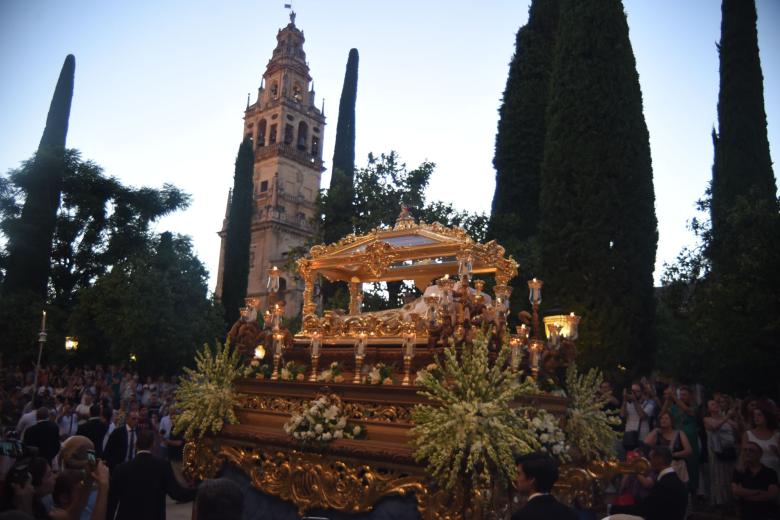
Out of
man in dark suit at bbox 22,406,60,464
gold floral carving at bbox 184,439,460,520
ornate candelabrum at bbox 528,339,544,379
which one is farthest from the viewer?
man in dark suit at bbox 22,406,60,464

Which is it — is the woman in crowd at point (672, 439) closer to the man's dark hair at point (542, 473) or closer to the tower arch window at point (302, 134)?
the man's dark hair at point (542, 473)

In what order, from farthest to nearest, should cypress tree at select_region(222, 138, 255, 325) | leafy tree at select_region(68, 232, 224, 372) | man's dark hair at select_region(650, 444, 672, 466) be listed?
cypress tree at select_region(222, 138, 255, 325) → leafy tree at select_region(68, 232, 224, 372) → man's dark hair at select_region(650, 444, 672, 466)

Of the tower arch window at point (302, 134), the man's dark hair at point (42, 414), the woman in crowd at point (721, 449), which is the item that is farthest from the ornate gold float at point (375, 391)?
the tower arch window at point (302, 134)

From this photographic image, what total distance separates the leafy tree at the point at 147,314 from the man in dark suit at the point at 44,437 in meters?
17.9

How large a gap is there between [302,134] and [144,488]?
48.7 m

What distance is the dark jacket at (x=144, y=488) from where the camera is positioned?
5.24m

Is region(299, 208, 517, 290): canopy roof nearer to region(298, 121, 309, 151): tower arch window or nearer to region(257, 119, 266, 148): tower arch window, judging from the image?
region(298, 121, 309, 151): tower arch window

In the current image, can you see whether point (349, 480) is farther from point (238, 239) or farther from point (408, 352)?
point (238, 239)

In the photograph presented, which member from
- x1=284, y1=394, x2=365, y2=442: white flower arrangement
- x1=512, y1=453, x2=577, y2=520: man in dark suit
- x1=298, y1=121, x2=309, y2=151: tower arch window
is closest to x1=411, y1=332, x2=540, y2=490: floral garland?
x1=284, y1=394, x2=365, y2=442: white flower arrangement

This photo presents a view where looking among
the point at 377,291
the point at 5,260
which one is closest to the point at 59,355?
the point at 5,260

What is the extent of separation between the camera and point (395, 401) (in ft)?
24.2

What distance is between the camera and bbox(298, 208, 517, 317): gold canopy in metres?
9.44

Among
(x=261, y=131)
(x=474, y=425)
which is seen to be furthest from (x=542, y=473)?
(x=261, y=131)

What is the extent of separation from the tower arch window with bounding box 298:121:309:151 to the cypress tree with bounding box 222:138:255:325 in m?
14.2
